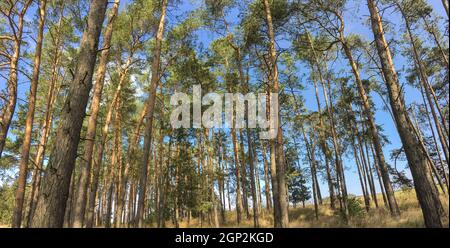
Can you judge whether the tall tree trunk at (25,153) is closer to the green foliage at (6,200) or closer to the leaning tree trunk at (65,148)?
the leaning tree trunk at (65,148)

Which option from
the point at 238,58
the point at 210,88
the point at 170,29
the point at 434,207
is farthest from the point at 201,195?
the point at 434,207

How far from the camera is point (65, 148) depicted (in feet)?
11.7

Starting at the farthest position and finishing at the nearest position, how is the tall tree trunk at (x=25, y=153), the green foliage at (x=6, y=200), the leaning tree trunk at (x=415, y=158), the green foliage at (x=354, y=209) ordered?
the green foliage at (x=6, y=200) → the green foliage at (x=354, y=209) → the tall tree trunk at (x=25, y=153) → the leaning tree trunk at (x=415, y=158)

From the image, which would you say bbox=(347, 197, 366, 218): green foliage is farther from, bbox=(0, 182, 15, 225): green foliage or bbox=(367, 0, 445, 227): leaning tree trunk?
bbox=(0, 182, 15, 225): green foliage

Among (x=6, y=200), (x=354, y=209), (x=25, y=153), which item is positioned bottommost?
(x=354, y=209)

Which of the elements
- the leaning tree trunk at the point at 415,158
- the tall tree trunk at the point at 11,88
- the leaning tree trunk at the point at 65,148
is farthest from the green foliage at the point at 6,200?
the leaning tree trunk at the point at 415,158

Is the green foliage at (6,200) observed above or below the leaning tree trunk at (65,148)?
above

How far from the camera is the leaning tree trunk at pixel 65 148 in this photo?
132 inches

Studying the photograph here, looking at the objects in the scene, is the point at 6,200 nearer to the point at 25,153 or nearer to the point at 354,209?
the point at 25,153

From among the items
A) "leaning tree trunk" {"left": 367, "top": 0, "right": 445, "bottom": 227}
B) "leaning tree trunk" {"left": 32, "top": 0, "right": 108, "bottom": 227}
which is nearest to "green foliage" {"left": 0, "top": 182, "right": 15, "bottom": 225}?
"leaning tree trunk" {"left": 32, "top": 0, "right": 108, "bottom": 227}

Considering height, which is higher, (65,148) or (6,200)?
(6,200)

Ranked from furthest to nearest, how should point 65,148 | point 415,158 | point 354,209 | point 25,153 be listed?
1. point 354,209
2. point 25,153
3. point 415,158
4. point 65,148

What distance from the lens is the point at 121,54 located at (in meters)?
14.8

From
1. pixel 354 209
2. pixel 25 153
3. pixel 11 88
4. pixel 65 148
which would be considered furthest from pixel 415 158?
pixel 11 88
